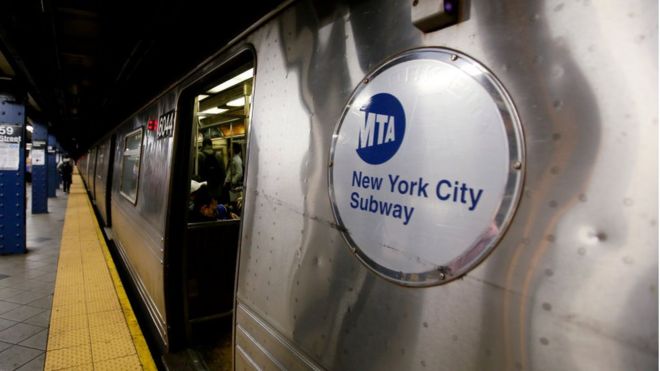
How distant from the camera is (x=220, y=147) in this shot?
291 inches

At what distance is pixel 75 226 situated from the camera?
855cm

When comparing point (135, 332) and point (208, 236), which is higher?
point (208, 236)

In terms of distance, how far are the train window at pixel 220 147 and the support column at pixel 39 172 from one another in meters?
6.31

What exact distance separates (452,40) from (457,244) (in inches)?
21.4

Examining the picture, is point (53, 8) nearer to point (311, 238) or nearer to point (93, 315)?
point (93, 315)

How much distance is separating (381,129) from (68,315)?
13.3ft

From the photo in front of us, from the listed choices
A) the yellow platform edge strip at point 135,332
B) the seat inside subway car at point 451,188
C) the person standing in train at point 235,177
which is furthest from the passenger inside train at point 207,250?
the seat inside subway car at point 451,188

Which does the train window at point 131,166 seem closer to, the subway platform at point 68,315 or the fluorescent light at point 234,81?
the subway platform at point 68,315

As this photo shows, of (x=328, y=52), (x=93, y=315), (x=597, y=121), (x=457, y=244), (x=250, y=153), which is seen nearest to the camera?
(x=597, y=121)

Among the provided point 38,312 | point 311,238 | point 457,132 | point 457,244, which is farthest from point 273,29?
point 38,312

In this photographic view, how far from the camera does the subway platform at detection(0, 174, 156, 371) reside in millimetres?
3023

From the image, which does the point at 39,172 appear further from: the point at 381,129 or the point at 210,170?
the point at 381,129

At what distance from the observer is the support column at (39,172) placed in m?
10.5

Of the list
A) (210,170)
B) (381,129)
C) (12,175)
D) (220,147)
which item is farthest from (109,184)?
(381,129)
